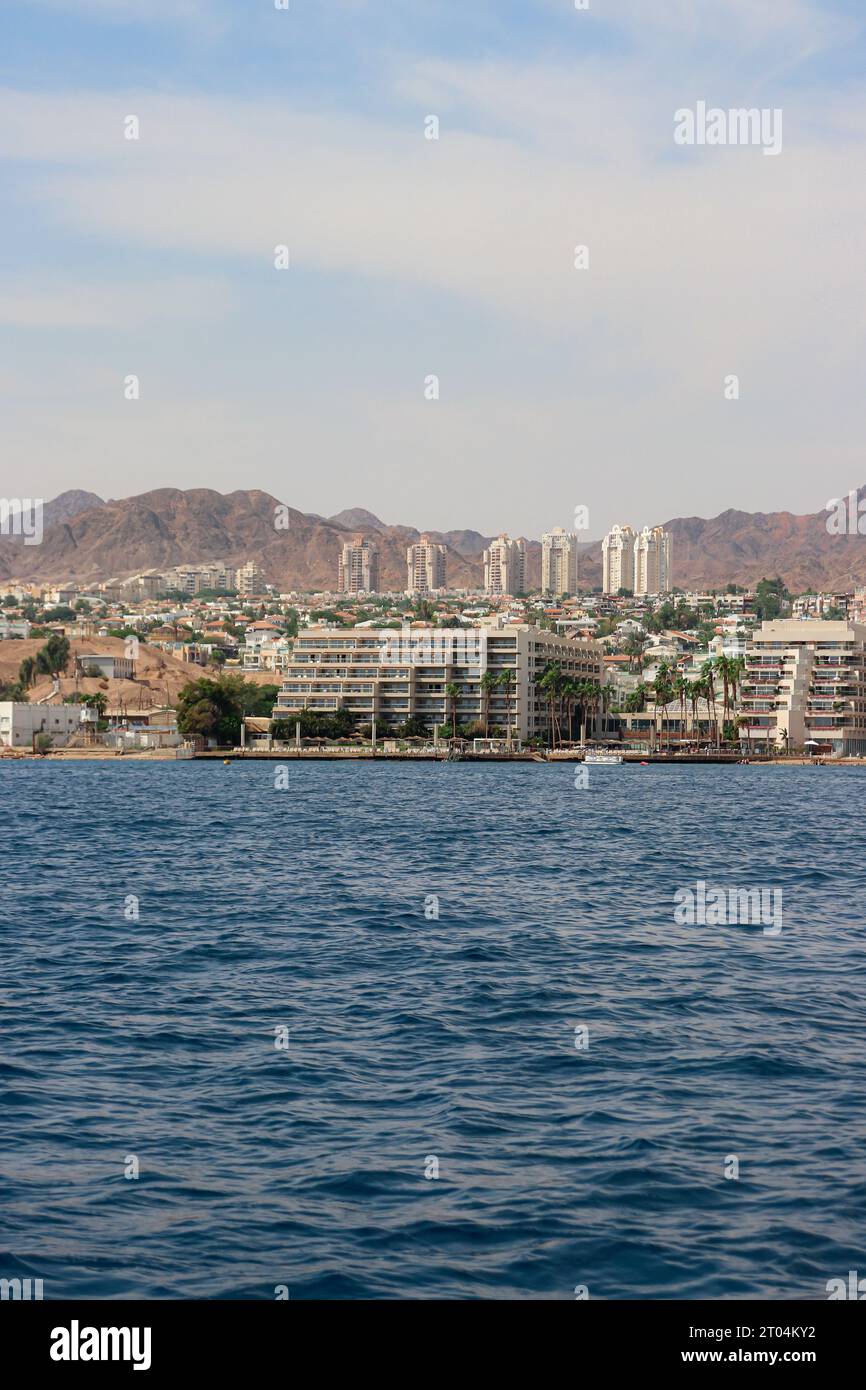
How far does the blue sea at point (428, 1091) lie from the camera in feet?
40.6

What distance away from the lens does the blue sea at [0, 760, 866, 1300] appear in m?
12.4

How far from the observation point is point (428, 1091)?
57.7 feet

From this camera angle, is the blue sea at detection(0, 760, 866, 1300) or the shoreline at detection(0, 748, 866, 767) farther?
the shoreline at detection(0, 748, 866, 767)

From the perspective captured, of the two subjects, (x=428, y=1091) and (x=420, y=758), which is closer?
(x=428, y=1091)

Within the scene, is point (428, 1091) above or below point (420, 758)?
above

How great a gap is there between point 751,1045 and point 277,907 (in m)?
18.5

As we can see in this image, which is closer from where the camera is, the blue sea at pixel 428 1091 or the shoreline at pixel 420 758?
→ the blue sea at pixel 428 1091

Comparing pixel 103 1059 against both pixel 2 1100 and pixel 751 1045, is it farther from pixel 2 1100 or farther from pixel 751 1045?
pixel 751 1045

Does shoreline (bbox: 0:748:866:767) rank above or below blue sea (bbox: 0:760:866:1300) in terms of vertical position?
below

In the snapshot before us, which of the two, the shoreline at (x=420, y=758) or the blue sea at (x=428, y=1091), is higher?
the blue sea at (x=428, y=1091)

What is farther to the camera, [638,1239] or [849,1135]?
[849,1135]
